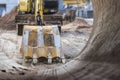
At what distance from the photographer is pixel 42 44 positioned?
8281 millimetres

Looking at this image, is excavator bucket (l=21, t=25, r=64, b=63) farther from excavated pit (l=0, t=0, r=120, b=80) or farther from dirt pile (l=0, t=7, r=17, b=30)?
dirt pile (l=0, t=7, r=17, b=30)

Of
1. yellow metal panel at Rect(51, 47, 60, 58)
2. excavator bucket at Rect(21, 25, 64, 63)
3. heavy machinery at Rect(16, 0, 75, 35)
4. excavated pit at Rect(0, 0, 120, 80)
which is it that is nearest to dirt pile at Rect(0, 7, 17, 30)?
heavy machinery at Rect(16, 0, 75, 35)

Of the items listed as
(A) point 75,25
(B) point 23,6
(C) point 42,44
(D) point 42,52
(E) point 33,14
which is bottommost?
(A) point 75,25

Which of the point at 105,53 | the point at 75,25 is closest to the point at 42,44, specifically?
the point at 105,53

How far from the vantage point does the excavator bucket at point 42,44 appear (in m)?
8.02

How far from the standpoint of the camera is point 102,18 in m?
3.56

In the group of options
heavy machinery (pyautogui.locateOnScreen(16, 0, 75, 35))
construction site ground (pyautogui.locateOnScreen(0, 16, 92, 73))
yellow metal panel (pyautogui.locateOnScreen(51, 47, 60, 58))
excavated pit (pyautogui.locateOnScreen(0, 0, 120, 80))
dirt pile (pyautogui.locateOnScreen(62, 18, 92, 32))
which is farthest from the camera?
dirt pile (pyautogui.locateOnScreen(62, 18, 92, 32))

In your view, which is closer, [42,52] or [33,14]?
[42,52]

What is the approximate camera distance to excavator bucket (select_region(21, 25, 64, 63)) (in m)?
8.02

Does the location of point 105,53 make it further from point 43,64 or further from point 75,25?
point 75,25

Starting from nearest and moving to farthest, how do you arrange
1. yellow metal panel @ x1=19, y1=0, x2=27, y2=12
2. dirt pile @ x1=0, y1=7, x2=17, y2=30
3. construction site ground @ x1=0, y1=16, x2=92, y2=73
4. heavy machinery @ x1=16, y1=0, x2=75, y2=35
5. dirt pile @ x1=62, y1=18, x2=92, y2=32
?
1. construction site ground @ x1=0, y1=16, x2=92, y2=73
2. heavy machinery @ x1=16, y1=0, x2=75, y2=35
3. yellow metal panel @ x1=19, y1=0, x2=27, y2=12
4. dirt pile @ x1=62, y1=18, x2=92, y2=32
5. dirt pile @ x1=0, y1=7, x2=17, y2=30

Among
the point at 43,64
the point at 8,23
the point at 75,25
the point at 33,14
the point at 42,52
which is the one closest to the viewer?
the point at 43,64

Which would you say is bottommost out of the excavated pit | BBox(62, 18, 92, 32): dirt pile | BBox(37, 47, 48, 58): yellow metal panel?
BBox(62, 18, 92, 32): dirt pile

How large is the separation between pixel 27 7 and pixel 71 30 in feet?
7.93
